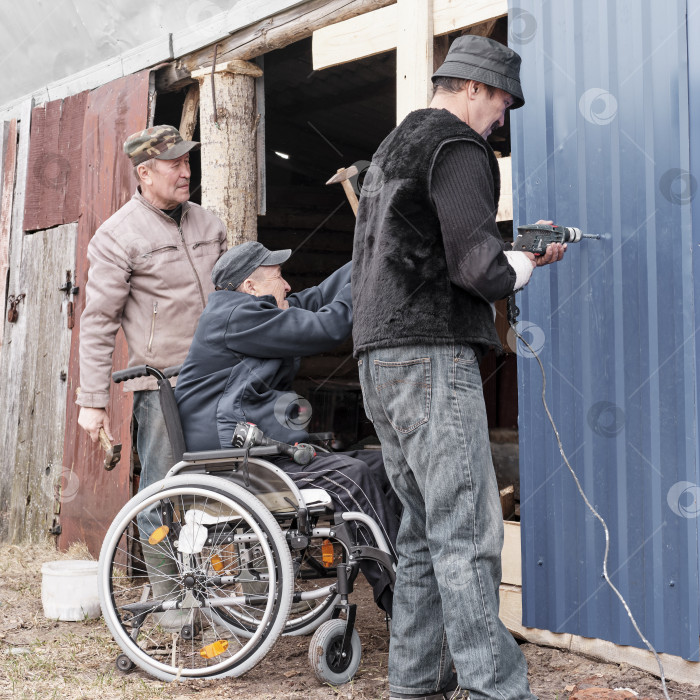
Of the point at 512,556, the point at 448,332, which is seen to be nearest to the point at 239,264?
the point at 448,332

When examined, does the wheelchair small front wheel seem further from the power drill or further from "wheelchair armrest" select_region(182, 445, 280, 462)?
the power drill

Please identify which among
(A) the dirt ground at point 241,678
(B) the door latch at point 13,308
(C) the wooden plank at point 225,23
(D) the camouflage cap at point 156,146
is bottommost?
(A) the dirt ground at point 241,678

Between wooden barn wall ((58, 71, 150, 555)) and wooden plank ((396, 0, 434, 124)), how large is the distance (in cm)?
217

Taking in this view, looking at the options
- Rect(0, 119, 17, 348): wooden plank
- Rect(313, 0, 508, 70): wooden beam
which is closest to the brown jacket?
Rect(313, 0, 508, 70): wooden beam

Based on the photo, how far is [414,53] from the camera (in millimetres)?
4180

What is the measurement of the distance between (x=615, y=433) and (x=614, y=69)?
133 centimetres

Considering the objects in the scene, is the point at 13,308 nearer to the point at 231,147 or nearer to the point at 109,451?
the point at 231,147

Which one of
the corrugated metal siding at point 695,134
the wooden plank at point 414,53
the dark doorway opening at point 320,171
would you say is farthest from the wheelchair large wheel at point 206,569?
the dark doorway opening at point 320,171

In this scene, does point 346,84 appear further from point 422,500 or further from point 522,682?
point 522,682

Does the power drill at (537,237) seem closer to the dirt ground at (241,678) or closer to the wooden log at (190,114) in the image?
the dirt ground at (241,678)

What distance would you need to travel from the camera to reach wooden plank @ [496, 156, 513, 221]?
383 cm

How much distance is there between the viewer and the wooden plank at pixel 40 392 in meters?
6.31

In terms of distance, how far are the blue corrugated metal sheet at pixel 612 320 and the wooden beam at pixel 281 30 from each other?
1285mm

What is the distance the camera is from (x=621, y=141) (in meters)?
3.32
